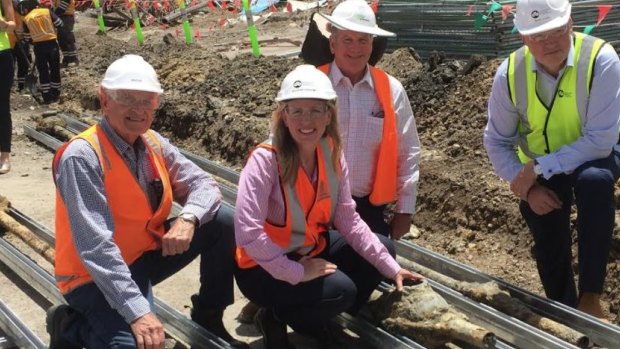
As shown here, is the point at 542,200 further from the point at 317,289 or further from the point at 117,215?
the point at 117,215

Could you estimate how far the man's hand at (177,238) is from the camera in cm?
377

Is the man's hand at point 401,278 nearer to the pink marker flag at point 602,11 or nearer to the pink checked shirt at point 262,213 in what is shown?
the pink checked shirt at point 262,213

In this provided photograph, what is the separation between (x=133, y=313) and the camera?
3.40m

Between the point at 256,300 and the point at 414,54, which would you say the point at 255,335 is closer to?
the point at 256,300

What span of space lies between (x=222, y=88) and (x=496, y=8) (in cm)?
347

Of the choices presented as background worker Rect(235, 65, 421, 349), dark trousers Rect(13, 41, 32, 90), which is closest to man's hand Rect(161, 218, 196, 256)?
background worker Rect(235, 65, 421, 349)

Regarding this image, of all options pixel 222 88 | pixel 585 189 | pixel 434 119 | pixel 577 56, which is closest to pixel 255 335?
pixel 585 189

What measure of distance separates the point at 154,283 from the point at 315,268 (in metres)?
0.83

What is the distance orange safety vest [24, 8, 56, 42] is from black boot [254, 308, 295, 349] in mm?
8059

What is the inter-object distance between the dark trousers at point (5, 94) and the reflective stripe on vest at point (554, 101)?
16.0ft

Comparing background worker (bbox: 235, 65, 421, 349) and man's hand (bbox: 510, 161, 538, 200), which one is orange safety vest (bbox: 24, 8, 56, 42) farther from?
man's hand (bbox: 510, 161, 538, 200)

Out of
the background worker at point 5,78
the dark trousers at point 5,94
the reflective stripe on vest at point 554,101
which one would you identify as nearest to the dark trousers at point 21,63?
the background worker at point 5,78

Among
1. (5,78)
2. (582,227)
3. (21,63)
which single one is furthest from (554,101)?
(21,63)

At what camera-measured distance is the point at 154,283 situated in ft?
13.3
